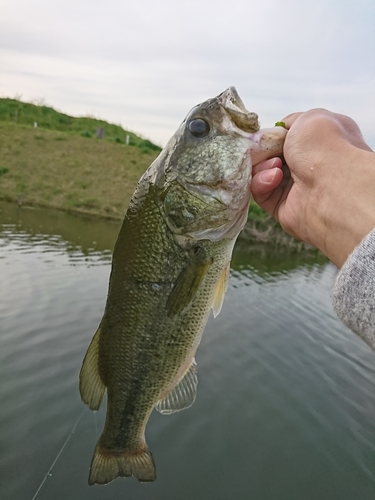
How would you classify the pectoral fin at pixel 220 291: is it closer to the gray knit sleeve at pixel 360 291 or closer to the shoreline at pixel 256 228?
the gray knit sleeve at pixel 360 291

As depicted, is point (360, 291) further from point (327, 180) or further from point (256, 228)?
point (256, 228)

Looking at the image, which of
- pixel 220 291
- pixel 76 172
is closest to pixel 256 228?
pixel 76 172

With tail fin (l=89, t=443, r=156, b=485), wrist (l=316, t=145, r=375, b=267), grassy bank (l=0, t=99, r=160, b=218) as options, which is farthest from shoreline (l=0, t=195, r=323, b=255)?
wrist (l=316, t=145, r=375, b=267)

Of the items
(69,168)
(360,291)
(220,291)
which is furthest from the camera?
(69,168)

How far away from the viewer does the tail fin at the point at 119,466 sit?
254 cm

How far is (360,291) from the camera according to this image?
5.29 feet

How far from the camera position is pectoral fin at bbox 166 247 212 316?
232 centimetres

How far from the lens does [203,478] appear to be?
6035 millimetres

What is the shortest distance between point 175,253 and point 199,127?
2.38 ft

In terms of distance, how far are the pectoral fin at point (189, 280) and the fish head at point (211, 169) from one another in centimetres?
12

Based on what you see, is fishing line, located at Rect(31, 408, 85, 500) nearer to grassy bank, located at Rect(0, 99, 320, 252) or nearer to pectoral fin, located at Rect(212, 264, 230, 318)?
pectoral fin, located at Rect(212, 264, 230, 318)

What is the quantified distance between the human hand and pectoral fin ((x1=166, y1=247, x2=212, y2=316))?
18.7 inches

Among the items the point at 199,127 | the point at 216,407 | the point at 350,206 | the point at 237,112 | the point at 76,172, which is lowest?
the point at 216,407

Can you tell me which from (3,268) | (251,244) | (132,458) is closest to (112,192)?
(251,244)
